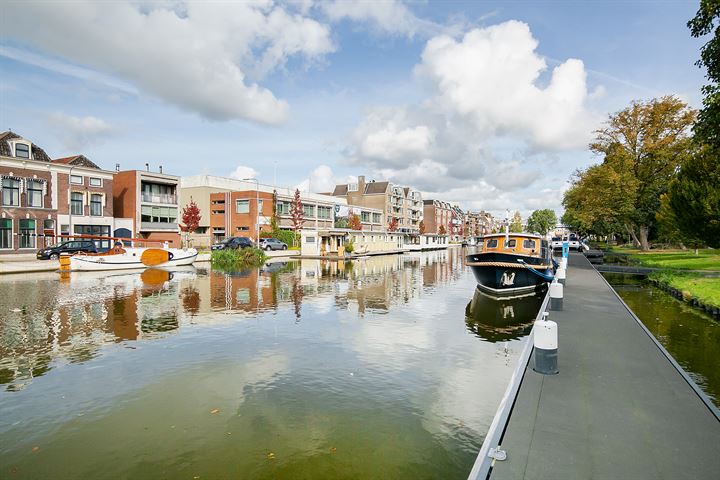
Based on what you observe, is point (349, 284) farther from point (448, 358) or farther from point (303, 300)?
point (448, 358)

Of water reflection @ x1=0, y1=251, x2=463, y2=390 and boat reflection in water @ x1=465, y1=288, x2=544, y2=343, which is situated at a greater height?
water reflection @ x1=0, y1=251, x2=463, y2=390

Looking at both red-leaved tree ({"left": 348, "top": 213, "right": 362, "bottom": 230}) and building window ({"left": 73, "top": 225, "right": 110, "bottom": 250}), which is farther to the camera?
red-leaved tree ({"left": 348, "top": 213, "right": 362, "bottom": 230})

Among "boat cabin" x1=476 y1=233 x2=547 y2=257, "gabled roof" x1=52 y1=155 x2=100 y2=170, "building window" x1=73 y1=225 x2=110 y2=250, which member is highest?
"gabled roof" x1=52 y1=155 x2=100 y2=170

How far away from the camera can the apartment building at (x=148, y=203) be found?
51812 millimetres

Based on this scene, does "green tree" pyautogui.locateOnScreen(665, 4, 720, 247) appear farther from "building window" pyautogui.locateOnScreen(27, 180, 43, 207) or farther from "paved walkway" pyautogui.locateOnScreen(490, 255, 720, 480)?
"building window" pyautogui.locateOnScreen(27, 180, 43, 207)

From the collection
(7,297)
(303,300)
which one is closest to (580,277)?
(303,300)

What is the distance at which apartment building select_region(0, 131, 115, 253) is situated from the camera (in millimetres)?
40562

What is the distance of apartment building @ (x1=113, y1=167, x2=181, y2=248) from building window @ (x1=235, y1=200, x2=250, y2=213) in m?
12.2

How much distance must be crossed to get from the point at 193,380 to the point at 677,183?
33.6m

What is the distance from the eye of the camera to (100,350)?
1166 centimetres

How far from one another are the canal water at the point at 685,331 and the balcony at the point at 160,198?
5169cm

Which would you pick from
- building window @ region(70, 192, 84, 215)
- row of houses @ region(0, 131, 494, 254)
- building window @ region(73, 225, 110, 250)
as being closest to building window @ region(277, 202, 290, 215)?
row of houses @ region(0, 131, 494, 254)

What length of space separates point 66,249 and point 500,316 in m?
38.0

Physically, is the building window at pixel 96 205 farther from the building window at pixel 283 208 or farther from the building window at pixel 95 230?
the building window at pixel 283 208
